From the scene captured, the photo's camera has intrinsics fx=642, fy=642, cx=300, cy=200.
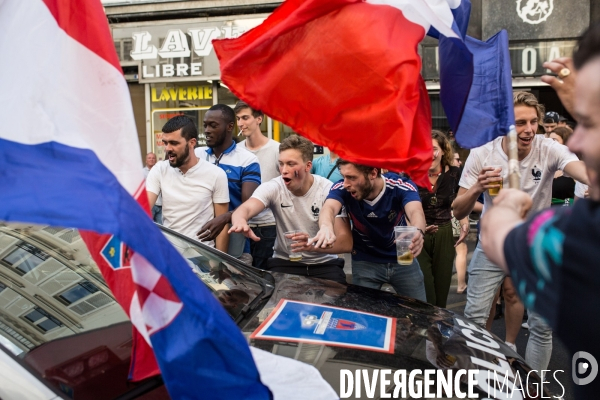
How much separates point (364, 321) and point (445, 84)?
1118 mm

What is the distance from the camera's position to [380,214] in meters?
4.44

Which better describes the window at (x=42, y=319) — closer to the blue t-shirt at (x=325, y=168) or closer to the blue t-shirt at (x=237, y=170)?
the blue t-shirt at (x=237, y=170)

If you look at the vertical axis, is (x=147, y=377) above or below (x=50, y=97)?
below

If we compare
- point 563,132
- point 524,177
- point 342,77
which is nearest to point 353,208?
point 524,177

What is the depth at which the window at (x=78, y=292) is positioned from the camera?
2.46 metres

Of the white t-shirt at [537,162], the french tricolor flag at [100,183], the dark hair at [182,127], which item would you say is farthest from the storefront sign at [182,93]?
the french tricolor flag at [100,183]

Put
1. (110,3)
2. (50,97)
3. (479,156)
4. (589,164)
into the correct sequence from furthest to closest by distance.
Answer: (110,3), (479,156), (50,97), (589,164)

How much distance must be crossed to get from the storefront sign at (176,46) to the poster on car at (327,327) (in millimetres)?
11572

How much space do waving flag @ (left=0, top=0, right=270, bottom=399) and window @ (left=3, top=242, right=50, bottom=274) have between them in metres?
0.42

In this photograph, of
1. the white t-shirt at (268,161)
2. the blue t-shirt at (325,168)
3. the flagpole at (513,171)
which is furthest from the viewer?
the blue t-shirt at (325,168)

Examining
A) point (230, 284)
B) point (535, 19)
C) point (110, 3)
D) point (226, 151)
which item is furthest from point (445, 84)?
point (110, 3)

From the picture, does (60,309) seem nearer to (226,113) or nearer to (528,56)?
(226,113)

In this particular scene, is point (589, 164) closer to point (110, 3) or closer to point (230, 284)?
point (230, 284)

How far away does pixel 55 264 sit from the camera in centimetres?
265
